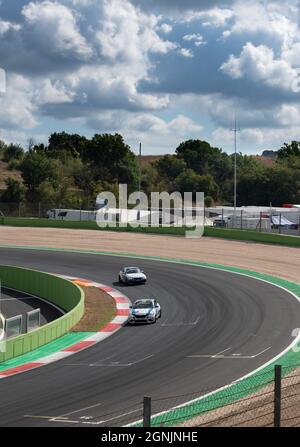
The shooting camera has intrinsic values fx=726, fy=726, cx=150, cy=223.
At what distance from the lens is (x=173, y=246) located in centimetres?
6838

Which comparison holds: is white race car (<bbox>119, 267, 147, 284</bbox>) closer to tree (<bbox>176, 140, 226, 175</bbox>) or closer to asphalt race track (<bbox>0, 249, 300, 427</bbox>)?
asphalt race track (<bbox>0, 249, 300, 427</bbox>)

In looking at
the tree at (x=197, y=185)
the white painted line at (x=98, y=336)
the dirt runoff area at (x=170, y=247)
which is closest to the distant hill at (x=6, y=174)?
the tree at (x=197, y=185)

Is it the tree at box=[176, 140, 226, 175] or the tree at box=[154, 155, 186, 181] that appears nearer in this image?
the tree at box=[154, 155, 186, 181]

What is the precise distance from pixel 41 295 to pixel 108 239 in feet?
94.4

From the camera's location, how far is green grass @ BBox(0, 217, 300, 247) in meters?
68.2

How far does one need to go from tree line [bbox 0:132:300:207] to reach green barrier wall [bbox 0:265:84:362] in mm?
62999

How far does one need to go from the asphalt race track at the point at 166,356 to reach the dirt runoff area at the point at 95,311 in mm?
1751

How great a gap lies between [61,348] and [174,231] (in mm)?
47332

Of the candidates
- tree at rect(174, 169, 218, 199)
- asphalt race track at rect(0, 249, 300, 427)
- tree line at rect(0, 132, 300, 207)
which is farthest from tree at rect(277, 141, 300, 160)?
asphalt race track at rect(0, 249, 300, 427)

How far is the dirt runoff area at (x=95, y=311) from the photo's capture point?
35406 mm
